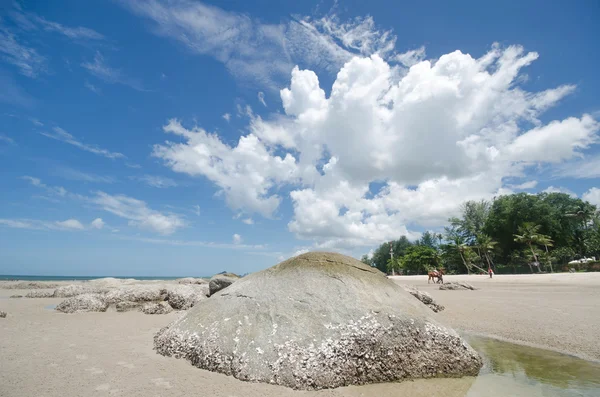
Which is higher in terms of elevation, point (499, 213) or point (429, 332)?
point (499, 213)

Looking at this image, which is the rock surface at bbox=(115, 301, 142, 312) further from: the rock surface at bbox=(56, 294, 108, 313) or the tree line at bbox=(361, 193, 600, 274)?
the tree line at bbox=(361, 193, 600, 274)

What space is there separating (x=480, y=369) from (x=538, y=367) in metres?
1.44

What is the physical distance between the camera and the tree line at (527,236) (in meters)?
59.5

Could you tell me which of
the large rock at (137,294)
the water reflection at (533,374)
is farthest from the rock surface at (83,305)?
the water reflection at (533,374)

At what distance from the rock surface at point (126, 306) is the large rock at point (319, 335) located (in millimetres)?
8863

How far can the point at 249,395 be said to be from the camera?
494 cm

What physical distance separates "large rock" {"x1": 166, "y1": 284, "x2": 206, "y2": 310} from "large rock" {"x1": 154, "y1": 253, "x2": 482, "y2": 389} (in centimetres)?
898

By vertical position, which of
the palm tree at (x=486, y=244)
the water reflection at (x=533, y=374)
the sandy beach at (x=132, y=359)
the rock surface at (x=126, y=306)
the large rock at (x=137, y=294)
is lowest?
the water reflection at (x=533, y=374)

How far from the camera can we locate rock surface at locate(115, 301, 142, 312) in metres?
14.6

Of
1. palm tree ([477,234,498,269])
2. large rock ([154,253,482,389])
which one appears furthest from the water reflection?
palm tree ([477,234,498,269])

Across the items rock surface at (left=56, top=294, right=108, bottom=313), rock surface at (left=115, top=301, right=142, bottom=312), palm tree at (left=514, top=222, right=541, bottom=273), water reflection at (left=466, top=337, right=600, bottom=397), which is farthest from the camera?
palm tree at (left=514, top=222, right=541, bottom=273)

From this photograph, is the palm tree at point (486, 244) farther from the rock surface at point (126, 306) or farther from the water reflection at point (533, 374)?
the rock surface at point (126, 306)

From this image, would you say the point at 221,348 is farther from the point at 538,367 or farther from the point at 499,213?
the point at 499,213

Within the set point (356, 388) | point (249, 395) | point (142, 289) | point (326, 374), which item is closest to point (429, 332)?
point (356, 388)
